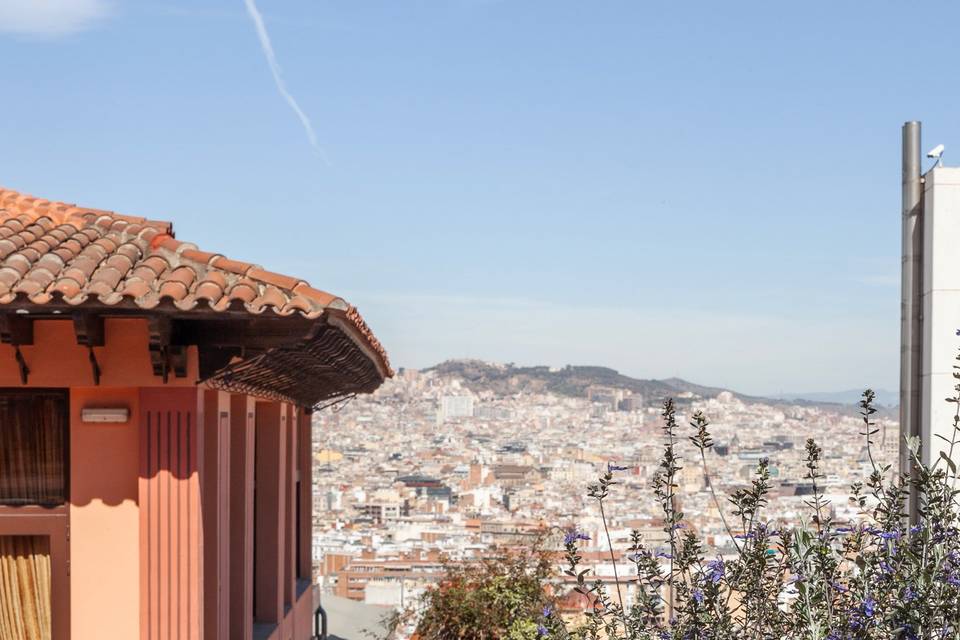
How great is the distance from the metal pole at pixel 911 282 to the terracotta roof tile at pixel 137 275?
2.90m

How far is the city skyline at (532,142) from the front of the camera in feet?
80.6

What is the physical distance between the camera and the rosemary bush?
4.03 m

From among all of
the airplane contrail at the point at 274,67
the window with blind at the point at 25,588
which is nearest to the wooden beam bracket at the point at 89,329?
the window with blind at the point at 25,588

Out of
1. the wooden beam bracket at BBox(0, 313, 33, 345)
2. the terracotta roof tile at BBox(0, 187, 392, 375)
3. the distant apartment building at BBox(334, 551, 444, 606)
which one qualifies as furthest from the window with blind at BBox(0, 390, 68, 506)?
the distant apartment building at BBox(334, 551, 444, 606)

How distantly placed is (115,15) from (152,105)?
400 inches

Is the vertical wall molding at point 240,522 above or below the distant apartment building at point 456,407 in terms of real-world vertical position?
above

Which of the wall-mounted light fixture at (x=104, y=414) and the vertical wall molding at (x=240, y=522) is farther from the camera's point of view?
the vertical wall molding at (x=240, y=522)

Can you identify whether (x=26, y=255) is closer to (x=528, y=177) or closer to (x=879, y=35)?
(x=879, y=35)

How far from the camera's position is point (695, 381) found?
267ft

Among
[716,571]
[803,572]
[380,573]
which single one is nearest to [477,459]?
[380,573]

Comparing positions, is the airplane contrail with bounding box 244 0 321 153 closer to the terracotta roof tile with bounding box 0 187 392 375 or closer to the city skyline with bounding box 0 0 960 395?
the city skyline with bounding box 0 0 960 395

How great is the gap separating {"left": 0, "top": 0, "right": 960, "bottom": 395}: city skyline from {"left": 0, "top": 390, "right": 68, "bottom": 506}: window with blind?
59.9 inches

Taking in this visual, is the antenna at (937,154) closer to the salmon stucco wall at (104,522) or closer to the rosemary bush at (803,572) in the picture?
the rosemary bush at (803,572)

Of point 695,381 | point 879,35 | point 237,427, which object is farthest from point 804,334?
point 237,427
